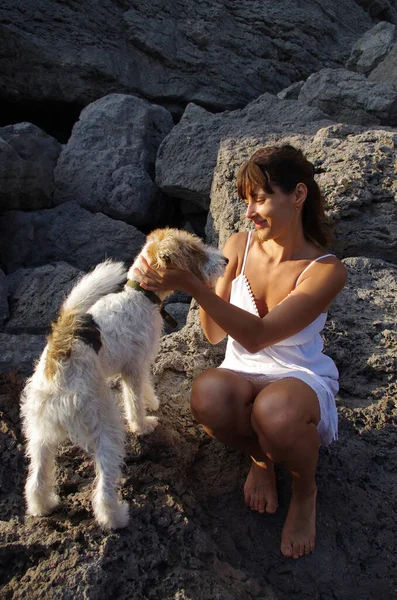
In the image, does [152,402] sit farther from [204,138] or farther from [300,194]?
[204,138]

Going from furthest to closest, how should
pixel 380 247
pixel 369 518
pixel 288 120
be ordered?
pixel 288 120, pixel 380 247, pixel 369 518

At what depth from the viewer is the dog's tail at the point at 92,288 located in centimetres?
237

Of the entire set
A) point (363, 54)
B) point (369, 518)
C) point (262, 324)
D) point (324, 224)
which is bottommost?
point (369, 518)

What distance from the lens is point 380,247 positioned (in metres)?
3.86

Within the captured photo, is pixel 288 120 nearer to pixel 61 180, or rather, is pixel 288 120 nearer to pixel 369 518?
pixel 61 180

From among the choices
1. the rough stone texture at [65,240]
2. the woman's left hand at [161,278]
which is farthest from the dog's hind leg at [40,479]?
the rough stone texture at [65,240]

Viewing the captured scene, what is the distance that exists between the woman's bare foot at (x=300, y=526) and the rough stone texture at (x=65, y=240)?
2995 millimetres

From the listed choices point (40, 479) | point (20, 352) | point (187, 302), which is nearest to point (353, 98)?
point (187, 302)

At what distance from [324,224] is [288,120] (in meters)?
2.40

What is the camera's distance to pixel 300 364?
8.82ft

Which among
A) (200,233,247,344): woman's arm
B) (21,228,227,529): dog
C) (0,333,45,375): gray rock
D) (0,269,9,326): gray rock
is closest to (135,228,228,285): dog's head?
(21,228,227,529): dog

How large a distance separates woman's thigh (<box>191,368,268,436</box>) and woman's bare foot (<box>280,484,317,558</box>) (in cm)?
36

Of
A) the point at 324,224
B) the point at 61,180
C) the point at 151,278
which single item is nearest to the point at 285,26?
the point at 61,180

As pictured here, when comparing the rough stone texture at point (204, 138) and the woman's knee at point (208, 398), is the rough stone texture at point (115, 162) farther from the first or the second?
the woman's knee at point (208, 398)
